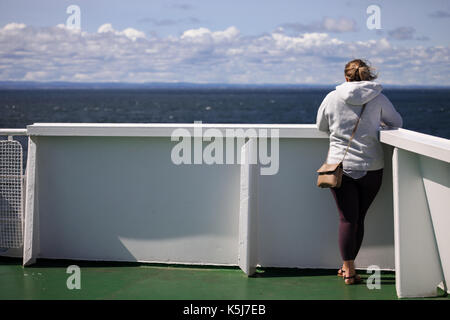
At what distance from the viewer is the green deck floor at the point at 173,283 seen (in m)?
4.44

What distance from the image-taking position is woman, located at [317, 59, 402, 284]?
4.57 metres

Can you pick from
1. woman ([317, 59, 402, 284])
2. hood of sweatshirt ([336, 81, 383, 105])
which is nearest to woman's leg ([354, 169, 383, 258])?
woman ([317, 59, 402, 284])

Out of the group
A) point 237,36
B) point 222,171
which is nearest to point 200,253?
point 222,171

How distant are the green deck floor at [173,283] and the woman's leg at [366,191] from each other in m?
0.39

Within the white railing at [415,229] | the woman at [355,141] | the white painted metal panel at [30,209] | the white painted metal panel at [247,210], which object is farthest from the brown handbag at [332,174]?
the white painted metal panel at [30,209]

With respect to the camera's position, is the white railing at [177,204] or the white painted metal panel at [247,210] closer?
the white painted metal panel at [247,210]

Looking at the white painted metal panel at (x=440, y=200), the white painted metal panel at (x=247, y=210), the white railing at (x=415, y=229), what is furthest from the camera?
the white painted metal panel at (x=247, y=210)

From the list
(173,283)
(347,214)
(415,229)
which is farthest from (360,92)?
(173,283)

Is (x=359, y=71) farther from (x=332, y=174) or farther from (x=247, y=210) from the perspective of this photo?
(x=247, y=210)

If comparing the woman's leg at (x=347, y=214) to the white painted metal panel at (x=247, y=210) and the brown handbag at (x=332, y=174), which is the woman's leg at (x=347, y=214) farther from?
the white painted metal panel at (x=247, y=210)

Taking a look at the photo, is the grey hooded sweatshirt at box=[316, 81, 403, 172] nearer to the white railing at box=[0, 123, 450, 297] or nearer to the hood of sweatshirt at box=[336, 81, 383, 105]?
the hood of sweatshirt at box=[336, 81, 383, 105]

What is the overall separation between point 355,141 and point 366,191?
0.39 m

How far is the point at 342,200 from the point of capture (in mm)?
4672
